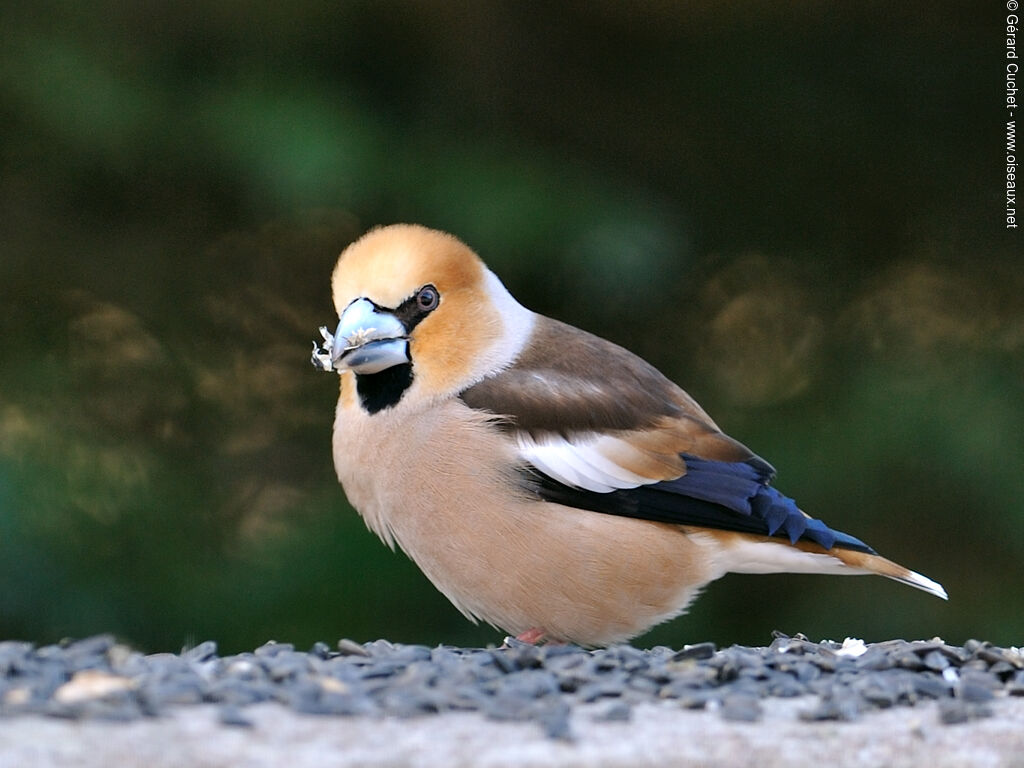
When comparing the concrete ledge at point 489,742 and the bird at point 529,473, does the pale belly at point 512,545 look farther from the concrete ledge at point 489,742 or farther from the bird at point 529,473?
the concrete ledge at point 489,742

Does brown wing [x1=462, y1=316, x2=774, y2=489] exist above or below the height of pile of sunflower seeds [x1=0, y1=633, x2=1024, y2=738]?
above

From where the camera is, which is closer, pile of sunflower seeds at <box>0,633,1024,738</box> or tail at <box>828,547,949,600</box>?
pile of sunflower seeds at <box>0,633,1024,738</box>

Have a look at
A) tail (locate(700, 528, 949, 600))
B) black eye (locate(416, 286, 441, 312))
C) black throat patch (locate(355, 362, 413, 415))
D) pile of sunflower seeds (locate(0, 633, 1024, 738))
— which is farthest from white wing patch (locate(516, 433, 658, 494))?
pile of sunflower seeds (locate(0, 633, 1024, 738))

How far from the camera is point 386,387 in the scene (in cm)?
367

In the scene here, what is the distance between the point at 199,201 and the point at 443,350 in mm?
1868

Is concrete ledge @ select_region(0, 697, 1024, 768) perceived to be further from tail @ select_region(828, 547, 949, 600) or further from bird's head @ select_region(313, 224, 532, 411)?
bird's head @ select_region(313, 224, 532, 411)

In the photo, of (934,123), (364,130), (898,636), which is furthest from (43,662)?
(934,123)

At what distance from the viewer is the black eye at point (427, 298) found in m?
3.72

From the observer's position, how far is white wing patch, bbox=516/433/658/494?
3480 mm

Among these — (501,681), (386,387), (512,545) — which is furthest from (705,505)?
(501,681)

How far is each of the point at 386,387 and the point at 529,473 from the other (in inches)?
18.3

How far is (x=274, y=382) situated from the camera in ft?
17.4

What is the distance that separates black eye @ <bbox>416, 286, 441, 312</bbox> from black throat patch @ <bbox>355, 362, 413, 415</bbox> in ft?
0.53

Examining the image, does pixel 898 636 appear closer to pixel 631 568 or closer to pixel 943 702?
pixel 631 568
